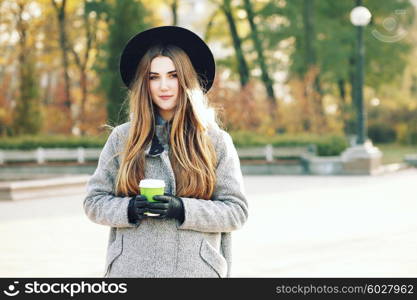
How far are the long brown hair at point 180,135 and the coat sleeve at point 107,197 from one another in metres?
0.07

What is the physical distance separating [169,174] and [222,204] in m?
0.28

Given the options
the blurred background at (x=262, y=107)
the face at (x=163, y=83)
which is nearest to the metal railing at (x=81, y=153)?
the blurred background at (x=262, y=107)

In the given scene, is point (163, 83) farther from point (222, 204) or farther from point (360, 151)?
point (360, 151)

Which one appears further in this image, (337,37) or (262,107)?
(337,37)

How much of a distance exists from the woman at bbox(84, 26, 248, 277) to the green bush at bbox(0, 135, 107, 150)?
23491mm

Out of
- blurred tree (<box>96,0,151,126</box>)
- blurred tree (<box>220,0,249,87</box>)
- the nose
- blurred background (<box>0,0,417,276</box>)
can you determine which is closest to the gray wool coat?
the nose

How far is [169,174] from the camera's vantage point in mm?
3293

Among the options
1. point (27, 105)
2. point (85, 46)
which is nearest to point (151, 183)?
point (27, 105)

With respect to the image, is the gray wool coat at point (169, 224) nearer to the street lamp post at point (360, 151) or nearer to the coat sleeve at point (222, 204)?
the coat sleeve at point (222, 204)

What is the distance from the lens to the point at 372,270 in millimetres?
7285

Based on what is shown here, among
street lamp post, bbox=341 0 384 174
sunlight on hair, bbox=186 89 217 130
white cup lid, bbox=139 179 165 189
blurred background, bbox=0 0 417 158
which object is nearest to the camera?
white cup lid, bbox=139 179 165 189

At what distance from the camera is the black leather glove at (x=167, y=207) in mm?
3066

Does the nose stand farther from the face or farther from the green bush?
the green bush

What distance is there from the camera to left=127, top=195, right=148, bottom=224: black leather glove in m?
3.08
